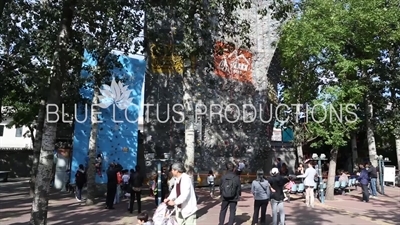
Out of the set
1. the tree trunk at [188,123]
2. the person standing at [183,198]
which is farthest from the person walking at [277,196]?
the person standing at [183,198]

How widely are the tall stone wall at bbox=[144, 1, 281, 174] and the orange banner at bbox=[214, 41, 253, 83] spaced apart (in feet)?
0.85

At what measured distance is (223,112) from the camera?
23438mm

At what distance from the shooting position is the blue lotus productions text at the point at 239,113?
606 inches

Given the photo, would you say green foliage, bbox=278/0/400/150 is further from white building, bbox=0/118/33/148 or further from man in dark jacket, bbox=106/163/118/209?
white building, bbox=0/118/33/148

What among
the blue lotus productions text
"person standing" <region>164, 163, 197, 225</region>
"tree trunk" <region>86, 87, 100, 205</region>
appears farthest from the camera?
the blue lotus productions text

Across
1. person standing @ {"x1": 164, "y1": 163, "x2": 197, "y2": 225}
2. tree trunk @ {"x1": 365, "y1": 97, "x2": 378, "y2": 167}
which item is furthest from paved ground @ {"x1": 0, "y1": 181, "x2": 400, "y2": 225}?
person standing @ {"x1": 164, "y1": 163, "x2": 197, "y2": 225}

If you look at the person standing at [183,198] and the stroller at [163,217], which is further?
the person standing at [183,198]

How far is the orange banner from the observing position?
2325cm

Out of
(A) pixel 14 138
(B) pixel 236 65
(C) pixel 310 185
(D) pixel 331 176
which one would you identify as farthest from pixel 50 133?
(A) pixel 14 138

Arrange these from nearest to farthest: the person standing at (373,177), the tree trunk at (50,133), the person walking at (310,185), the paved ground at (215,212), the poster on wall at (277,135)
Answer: the tree trunk at (50,133) → the paved ground at (215,212) → the person walking at (310,185) → the person standing at (373,177) → the poster on wall at (277,135)

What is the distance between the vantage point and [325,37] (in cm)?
1573

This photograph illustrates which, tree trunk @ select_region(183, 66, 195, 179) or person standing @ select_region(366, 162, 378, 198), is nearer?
tree trunk @ select_region(183, 66, 195, 179)

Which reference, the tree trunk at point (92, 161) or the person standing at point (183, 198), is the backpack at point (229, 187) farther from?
the tree trunk at point (92, 161)

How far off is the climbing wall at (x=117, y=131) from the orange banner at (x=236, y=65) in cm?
623
